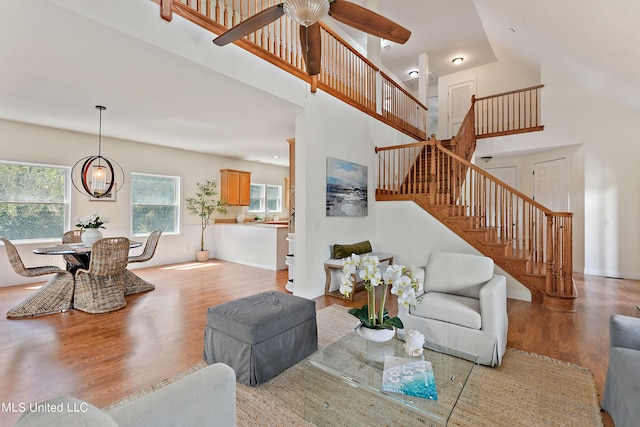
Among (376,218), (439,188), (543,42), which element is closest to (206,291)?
(376,218)

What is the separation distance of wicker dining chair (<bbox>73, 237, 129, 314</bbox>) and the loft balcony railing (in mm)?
2756

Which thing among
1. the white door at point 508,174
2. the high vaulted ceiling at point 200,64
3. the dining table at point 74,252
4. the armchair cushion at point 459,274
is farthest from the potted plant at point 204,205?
the white door at point 508,174

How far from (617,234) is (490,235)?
3.06m

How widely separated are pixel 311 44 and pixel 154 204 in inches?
216

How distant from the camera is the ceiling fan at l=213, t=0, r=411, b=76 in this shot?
198 centimetres

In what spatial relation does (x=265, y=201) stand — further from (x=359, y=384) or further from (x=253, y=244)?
(x=359, y=384)

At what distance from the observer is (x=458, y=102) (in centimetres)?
776

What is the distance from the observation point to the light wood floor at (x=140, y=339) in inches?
83.0

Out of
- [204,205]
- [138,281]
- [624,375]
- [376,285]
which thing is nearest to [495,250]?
[624,375]

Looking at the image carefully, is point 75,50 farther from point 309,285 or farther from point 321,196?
point 309,285

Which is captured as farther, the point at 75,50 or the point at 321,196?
the point at 321,196

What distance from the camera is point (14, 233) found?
4770mm

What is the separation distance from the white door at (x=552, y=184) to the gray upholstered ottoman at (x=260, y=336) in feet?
20.4

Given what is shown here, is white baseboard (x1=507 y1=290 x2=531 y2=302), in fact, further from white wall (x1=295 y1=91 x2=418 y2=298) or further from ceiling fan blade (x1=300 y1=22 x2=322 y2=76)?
ceiling fan blade (x1=300 y1=22 x2=322 y2=76)
